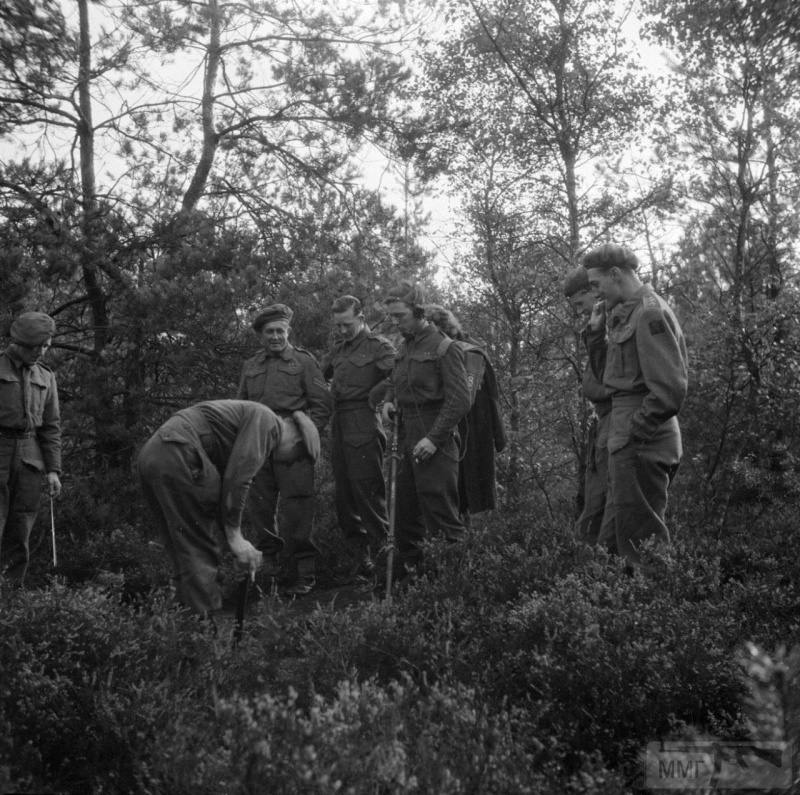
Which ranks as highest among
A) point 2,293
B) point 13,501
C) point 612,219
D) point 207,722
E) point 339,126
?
point 339,126

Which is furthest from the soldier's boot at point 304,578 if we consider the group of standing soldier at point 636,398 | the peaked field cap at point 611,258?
the peaked field cap at point 611,258

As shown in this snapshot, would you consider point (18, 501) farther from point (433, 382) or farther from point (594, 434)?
point (594, 434)

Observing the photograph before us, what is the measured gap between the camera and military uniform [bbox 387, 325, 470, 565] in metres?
6.18

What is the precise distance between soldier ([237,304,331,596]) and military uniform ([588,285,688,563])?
268 centimetres

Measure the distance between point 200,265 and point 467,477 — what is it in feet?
9.75

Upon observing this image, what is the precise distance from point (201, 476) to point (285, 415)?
2112 millimetres

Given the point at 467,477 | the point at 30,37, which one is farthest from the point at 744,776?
the point at 30,37

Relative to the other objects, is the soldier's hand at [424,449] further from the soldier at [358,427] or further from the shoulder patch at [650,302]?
the shoulder patch at [650,302]

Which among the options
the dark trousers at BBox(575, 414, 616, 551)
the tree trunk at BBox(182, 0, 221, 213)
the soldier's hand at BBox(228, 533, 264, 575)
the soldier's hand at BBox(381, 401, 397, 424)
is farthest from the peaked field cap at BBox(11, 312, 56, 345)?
the dark trousers at BBox(575, 414, 616, 551)

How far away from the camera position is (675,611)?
3863mm

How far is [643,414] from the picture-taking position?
455 cm

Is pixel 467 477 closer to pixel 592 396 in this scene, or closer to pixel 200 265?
pixel 592 396

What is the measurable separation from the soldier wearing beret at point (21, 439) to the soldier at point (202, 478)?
1852mm

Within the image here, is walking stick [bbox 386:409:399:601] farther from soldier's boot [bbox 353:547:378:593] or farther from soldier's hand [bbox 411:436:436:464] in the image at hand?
soldier's boot [bbox 353:547:378:593]
